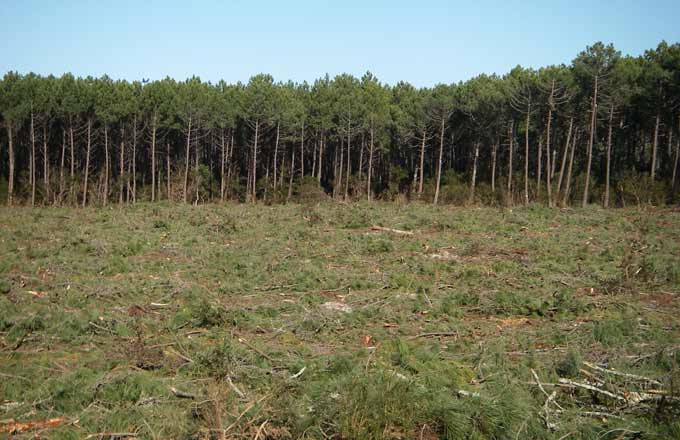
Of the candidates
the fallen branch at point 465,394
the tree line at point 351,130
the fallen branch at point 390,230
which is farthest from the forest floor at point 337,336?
the tree line at point 351,130

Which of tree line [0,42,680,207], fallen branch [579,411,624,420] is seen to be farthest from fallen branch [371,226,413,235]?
tree line [0,42,680,207]

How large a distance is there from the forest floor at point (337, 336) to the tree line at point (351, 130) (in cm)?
2076

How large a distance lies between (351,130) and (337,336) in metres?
36.2

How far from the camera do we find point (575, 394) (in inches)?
191

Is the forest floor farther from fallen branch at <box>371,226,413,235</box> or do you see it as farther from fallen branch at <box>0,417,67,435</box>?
fallen branch at <box>371,226,413,235</box>

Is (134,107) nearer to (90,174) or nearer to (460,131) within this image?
(90,174)

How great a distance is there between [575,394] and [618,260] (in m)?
6.30

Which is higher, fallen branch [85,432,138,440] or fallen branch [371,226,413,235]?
fallen branch [371,226,413,235]

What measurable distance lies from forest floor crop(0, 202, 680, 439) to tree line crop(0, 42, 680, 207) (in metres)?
20.8

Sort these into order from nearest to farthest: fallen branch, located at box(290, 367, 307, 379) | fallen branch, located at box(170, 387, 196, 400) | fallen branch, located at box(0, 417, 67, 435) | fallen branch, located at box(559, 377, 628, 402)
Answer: fallen branch, located at box(0, 417, 67, 435)
fallen branch, located at box(559, 377, 628, 402)
fallen branch, located at box(170, 387, 196, 400)
fallen branch, located at box(290, 367, 307, 379)

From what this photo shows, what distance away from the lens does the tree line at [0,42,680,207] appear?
33.4 metres

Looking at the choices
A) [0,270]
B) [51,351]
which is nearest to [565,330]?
[51,351]

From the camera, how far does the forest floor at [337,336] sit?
430 centimetres

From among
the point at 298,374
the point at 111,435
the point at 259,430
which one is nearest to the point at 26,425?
the point at 111,435
